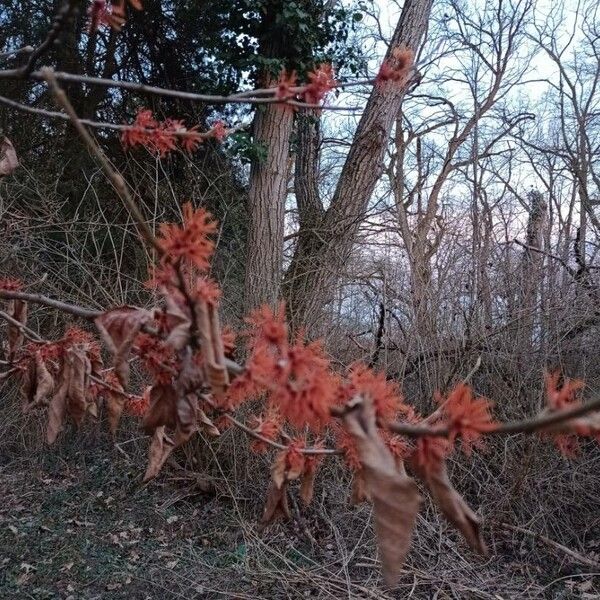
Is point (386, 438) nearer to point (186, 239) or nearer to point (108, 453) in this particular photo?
point (186, 239)

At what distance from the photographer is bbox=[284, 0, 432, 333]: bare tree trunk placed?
610 centimetres

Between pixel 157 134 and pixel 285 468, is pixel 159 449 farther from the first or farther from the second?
pixel 157 134

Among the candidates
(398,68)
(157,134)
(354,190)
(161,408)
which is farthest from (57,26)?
(354,190)

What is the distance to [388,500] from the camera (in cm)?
71

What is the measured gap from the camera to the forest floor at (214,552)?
4.08 meters

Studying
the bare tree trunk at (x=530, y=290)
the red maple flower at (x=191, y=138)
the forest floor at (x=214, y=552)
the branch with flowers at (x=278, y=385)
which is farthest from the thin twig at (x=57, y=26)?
the bare tree trunk at (x=530, y=290)

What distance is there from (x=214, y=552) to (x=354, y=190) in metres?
3.84

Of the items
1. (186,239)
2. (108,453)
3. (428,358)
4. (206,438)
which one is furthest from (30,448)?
(186,239)

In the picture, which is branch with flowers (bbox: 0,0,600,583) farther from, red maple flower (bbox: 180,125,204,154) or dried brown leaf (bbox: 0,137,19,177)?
dried brown leaf (bbox: 0,137,19,177)

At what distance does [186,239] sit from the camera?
85 cm

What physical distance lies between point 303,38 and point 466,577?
5406 millimetres

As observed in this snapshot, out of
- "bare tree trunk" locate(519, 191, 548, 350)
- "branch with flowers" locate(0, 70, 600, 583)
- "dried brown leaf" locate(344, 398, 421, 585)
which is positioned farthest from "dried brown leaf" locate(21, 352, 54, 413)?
"bare tree trunk" locate(519, 191, 548, 350)

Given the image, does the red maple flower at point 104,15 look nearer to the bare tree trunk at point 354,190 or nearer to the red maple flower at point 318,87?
the red maple flower at point 318,87

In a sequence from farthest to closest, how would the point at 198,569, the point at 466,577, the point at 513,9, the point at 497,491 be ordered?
the point at 513,9 < the point at 497,491 < the point at 198,569 < the point at 466,577
